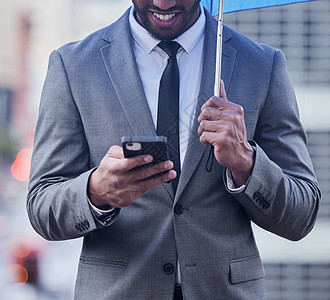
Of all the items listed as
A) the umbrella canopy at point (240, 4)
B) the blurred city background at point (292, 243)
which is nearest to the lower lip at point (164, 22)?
the umbrella canopy at point (240, 4)

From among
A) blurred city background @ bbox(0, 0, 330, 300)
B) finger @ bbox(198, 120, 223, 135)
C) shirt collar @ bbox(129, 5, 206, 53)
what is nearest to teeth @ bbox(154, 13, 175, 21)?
shirt collar @ bbox(129, 5, 206, 53)

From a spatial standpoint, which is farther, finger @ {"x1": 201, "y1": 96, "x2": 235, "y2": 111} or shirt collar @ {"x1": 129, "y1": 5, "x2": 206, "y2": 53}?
shirt collar @ {"x1": 129, "y1": 5, "x2": 206, "y2": 53}

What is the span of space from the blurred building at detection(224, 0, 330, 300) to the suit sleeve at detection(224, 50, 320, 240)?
424cm

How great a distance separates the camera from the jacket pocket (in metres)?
2.34

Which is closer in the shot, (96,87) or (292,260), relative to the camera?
(96,87)

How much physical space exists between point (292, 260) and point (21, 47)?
42.9 m

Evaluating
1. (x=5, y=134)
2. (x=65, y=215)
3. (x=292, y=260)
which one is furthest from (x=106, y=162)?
(x=5, y=134)

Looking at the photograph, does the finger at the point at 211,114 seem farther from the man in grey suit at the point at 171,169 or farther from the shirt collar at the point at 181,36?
the shirt collar at the point at 181,36

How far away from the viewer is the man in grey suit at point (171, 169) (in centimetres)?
226

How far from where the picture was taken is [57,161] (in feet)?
7.85

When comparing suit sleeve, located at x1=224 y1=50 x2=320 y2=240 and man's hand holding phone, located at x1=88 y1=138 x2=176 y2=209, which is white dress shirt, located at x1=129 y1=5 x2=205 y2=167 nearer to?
suit sleeve, located at x1=224 y1=50 x2=320 y2=240

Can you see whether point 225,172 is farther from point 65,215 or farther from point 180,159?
point 65,215

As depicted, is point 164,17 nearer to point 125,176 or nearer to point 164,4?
point 164,4

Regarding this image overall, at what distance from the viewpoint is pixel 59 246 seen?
1481 cm
